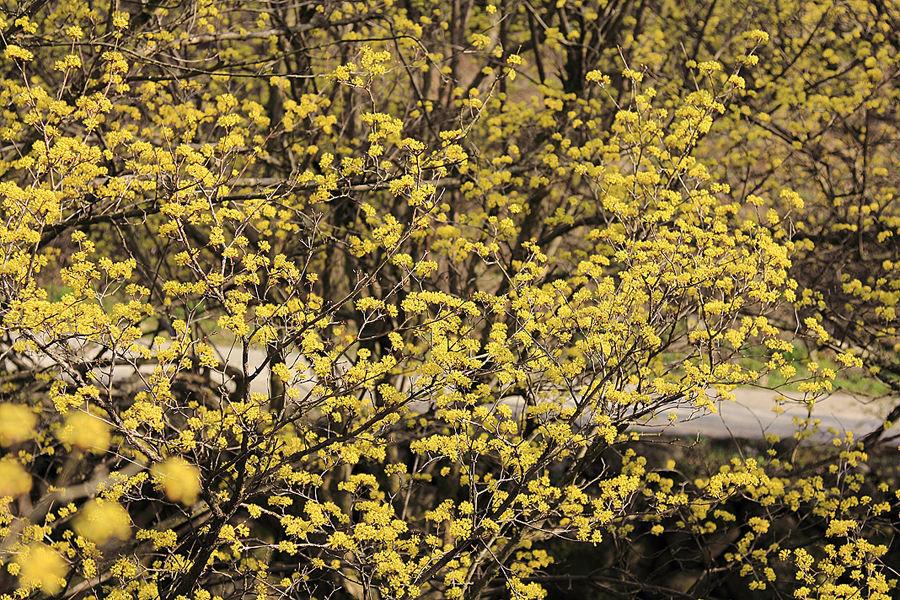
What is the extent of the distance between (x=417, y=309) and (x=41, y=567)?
122 inches

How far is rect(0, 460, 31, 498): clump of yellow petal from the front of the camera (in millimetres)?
6922

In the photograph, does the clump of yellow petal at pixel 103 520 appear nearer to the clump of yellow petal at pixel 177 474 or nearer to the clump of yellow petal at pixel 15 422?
the clump of yellow petal at pixel 177 474

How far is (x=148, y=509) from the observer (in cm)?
794

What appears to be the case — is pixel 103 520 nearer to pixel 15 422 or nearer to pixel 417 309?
pixel 15 422

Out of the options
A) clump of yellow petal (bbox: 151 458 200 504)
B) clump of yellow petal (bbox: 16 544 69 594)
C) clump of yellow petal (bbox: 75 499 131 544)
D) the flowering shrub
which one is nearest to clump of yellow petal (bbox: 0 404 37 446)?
the flowering shrub

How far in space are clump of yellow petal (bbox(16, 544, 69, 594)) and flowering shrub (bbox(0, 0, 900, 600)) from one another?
3 centimetres

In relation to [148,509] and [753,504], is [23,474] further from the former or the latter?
[753,504]

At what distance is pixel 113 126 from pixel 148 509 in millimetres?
3769

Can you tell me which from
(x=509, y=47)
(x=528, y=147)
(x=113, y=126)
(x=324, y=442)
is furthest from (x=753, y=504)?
(x=113, y=126)

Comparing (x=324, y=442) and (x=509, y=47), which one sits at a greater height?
(x=509, y=47)

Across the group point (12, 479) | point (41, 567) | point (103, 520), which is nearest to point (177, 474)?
point (103, 520)

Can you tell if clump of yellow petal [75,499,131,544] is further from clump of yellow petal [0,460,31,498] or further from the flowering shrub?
clump of yellow petal [0,460,31,498]

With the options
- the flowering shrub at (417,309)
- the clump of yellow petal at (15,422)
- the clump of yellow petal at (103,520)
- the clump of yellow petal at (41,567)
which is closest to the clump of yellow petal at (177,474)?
the flowering shrub at (417,309)

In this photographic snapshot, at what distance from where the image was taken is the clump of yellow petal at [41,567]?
200 inches
